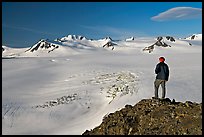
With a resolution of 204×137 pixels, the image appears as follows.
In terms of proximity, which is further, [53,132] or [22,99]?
[22,99]

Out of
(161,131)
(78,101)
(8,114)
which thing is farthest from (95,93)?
(161,131)

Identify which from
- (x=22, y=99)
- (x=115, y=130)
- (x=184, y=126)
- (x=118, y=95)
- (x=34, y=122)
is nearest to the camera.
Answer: (x=184, y=126)

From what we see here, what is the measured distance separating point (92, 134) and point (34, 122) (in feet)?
30.0

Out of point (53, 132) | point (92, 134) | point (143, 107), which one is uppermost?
point (143, 107)

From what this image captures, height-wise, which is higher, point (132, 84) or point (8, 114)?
point (132, 84)

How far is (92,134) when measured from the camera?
34.1 ft

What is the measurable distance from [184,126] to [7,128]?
470 inches

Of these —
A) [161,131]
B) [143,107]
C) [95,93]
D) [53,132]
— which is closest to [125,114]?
[143,107]

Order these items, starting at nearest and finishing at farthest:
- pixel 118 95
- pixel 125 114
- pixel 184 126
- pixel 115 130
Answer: pixel 184 126
pixel 115 130
pixel 125 114
pixel 118 95

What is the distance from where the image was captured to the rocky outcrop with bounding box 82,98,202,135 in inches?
357

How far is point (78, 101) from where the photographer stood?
71.8 ft

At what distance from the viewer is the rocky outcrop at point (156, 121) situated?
29.8 ft

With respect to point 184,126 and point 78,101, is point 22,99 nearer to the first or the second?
point 78,101

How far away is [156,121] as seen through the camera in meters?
9.84
